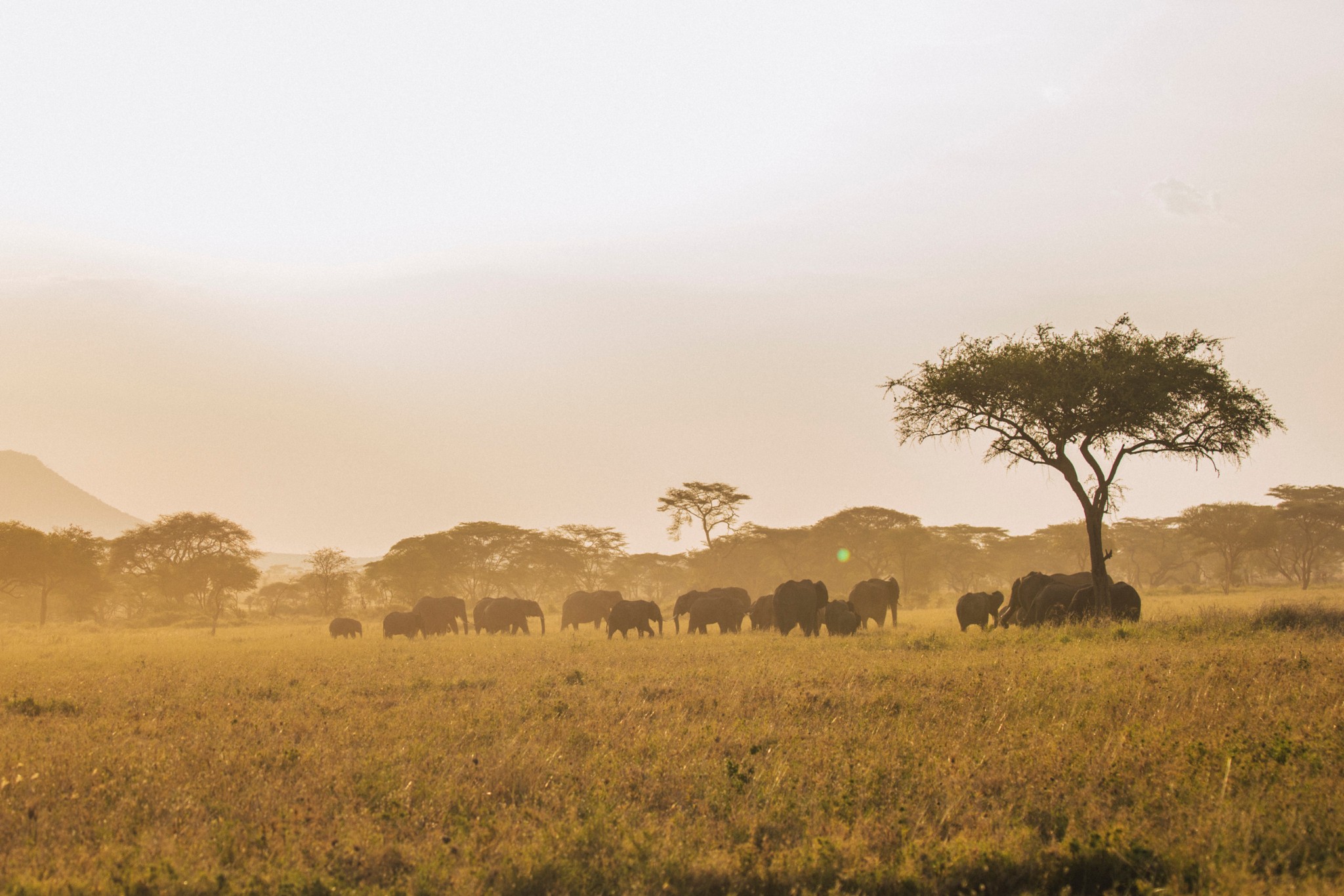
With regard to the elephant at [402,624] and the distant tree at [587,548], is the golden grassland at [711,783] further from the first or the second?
the distant tree at [587,548]

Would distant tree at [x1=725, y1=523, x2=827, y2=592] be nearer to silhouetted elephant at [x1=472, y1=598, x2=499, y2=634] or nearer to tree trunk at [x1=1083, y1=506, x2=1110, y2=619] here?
silhouetted elephant at [x1=472, y1=598, x2=499, y2=634]

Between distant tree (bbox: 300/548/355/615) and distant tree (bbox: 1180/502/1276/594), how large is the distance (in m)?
67.4

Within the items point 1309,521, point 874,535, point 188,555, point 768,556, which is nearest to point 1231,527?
point 1309,521

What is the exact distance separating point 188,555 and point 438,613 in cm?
3019

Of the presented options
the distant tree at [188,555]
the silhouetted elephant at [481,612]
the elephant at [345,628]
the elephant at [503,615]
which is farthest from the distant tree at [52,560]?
the elephant at [503,615]

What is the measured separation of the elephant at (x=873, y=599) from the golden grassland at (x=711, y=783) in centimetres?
1807

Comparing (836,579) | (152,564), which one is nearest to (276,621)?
(152,564)

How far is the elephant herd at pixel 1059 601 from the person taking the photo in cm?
2088

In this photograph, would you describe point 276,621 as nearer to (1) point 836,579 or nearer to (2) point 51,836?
(1) point 836,579

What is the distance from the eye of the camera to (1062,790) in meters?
6.46

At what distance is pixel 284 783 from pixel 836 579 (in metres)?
62.8

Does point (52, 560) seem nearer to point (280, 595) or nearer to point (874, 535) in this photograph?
point (280, 595)

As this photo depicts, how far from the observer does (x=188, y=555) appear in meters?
56.2

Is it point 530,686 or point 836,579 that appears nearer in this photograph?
point 530,686
